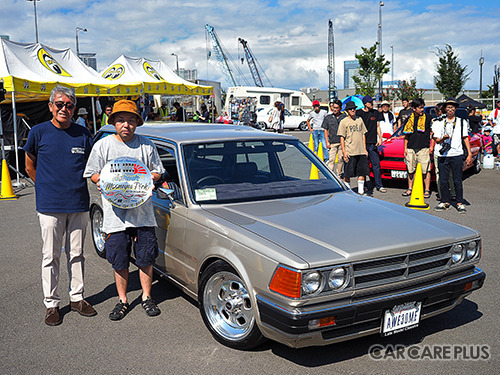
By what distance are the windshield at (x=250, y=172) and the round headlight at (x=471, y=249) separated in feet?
4.48

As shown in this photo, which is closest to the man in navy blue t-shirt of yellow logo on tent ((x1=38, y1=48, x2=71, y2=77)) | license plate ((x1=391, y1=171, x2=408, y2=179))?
license plate ((x1=391, y1=171, x2=408, y2=179))

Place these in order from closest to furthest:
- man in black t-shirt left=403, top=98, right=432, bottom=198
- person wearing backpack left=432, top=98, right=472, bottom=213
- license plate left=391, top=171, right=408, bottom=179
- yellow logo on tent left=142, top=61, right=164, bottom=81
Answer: person wearing backpack left=432, top=98, right=472, bottom=213 → man in black t-shirt left=403, top=98, right=432, bottom=198 → license plate left=391, top=171, right=408, bottom=179 → yellow logo on tent left=142, top=61, right=164, bottom=81

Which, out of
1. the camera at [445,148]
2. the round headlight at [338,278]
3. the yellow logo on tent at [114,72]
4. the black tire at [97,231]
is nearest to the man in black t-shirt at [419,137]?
the camera at [445,148]

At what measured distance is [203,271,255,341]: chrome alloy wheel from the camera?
135 inches

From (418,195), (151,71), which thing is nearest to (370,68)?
(151,71)

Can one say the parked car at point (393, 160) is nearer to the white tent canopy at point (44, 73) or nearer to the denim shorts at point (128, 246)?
the denim shorts at point (128, 246)

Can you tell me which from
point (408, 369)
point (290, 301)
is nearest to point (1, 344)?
point (290, 301)

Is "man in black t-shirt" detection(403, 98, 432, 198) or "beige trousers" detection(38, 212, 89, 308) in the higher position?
"man in black t-shirt" detection(403, 98, 432, 198)

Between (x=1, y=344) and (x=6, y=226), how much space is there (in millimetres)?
4632

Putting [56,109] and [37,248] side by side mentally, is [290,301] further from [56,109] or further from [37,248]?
[37,248]

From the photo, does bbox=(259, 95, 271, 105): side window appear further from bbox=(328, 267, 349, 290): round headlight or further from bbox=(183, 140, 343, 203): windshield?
bbox=(328, 267, 349, 290): round headlight

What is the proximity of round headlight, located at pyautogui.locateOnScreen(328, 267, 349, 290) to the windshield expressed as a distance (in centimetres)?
134

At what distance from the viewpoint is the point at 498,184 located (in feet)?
36.9

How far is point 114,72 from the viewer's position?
18969 millimetres
